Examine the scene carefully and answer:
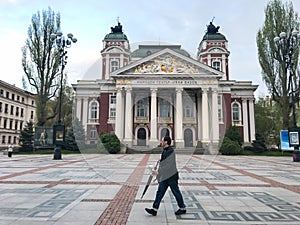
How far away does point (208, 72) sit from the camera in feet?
125

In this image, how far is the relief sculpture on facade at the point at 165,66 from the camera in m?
37.6

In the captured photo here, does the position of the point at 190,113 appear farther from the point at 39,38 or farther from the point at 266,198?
the point at 266,198

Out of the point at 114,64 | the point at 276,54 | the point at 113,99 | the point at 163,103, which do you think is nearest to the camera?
the point at 276,54

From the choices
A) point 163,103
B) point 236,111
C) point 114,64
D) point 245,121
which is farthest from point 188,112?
point 114,64

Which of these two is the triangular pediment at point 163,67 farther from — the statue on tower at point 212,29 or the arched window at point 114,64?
the statue on tower at point 212,29

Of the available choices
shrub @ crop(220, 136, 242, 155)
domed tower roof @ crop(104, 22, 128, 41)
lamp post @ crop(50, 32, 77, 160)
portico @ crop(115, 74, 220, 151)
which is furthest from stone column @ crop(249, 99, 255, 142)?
lamp post @ crop(50, 32, 77, 160)

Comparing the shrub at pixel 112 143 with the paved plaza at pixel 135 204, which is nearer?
the paved plaza at pixel 135 204

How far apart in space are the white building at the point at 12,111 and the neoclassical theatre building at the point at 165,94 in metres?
21.5

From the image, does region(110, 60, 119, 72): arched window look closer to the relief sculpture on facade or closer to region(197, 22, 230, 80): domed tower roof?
the relief sculpture on facade

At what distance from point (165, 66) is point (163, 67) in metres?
0.36

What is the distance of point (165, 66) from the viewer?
38188 mm

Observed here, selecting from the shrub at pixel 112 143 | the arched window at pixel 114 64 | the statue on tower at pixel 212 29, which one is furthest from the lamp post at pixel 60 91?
the statue on tower at pixel 212 29

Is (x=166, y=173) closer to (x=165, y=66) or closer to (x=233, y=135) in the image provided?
Result: (x=233, y=135)

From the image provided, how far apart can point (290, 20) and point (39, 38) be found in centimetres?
3268
